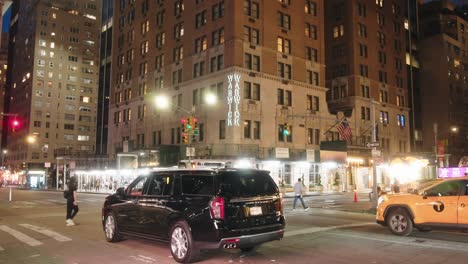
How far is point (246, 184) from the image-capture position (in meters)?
9.34

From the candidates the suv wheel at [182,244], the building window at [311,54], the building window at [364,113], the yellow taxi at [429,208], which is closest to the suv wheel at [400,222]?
the yellow taxi at [429,208]

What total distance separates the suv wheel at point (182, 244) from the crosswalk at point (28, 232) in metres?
4.61

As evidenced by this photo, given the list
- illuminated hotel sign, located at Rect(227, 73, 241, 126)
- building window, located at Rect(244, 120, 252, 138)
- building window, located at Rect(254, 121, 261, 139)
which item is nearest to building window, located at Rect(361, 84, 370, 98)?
building window, located at Rect(254, 121, 261, 139)

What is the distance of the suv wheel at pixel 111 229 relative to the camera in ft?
38.0

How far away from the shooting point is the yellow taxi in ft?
38.9

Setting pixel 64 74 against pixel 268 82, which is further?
pixel 64 74

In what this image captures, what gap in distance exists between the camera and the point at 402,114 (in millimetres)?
62844

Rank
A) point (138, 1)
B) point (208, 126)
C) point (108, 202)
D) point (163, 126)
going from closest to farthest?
point (108, 202) → point (208, 126) → point (163, 126) → point (138, 1)

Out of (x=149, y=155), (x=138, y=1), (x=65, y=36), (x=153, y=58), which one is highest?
(x=65, y=36)

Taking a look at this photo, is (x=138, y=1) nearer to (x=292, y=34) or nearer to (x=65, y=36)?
(x=292, y=34)

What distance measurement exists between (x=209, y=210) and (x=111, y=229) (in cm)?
436

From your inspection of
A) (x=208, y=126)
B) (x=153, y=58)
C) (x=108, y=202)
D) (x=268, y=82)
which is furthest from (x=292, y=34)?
(x=108, y=202)

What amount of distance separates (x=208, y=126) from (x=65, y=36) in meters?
94.8

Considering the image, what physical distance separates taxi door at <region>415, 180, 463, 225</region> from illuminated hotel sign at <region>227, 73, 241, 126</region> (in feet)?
96.5
